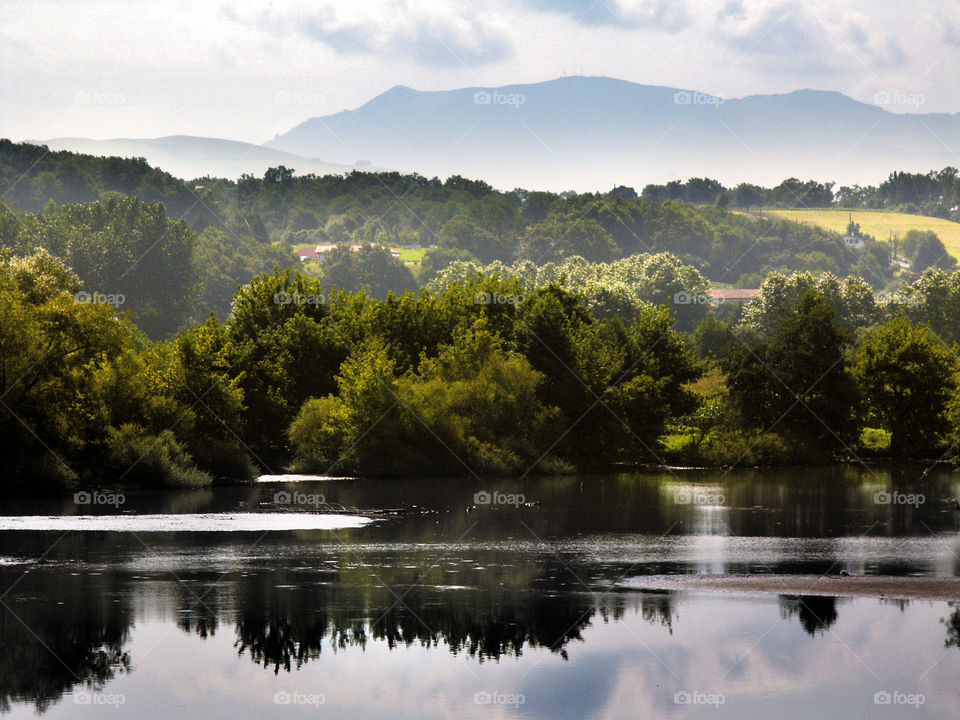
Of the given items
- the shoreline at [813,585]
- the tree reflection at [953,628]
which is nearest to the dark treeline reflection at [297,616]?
the tree reflection at [953,628]

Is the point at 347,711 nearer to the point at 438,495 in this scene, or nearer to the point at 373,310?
the point at 438,495

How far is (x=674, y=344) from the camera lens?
8969 centimetres

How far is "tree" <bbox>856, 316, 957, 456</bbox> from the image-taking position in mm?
89312

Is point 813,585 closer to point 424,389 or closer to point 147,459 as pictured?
point 147,459

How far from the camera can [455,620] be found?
2994cm

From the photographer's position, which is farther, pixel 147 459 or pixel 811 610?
pixel 147 459

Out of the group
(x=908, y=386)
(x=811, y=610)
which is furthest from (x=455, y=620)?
(x=908, y=386)

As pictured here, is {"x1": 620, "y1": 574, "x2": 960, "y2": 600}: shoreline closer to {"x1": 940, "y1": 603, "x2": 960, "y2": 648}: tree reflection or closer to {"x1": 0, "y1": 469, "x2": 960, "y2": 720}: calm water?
{"x1": 0, "y1": 469, "x2": 960, "y2": 720}: calm water

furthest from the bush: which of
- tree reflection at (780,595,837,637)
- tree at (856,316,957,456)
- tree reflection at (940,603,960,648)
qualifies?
tree at (856,316,957,456)

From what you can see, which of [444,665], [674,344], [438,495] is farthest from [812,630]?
[674,344]

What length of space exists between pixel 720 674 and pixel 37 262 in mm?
71788

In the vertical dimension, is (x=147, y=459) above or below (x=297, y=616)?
above

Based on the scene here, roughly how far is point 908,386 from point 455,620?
6733 cm

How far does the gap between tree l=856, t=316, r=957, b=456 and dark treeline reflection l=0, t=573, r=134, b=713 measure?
67.9 m
